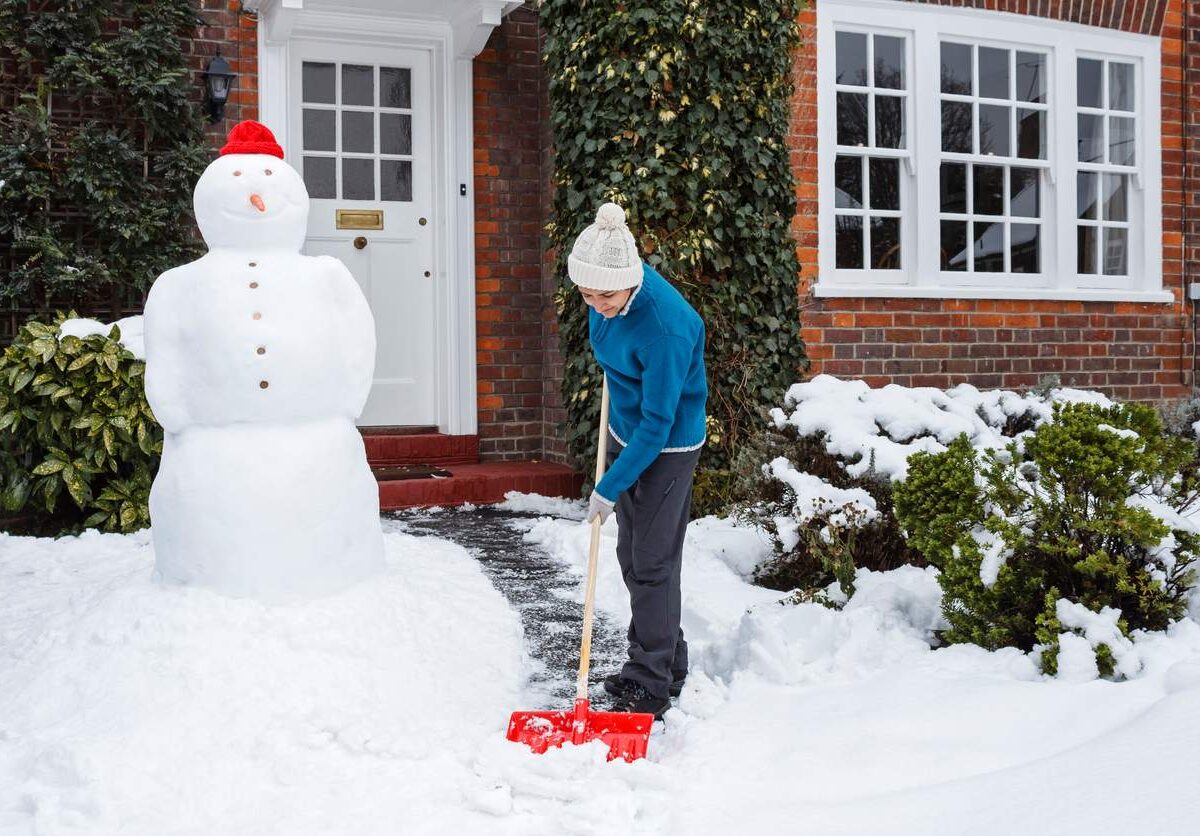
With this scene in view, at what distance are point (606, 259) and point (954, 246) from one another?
237 inches

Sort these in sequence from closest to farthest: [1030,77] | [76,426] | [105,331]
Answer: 1. [76,426]
2. [105,331]
3. [1030,77]

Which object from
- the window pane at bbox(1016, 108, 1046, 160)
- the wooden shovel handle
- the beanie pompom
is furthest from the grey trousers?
the window pane at bbox(1016, 108, 1046, 160)

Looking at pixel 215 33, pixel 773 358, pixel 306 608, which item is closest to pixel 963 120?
pixel 773 358

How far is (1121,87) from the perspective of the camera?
9.16m

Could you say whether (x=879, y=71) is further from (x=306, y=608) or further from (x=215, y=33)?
(x=306, y=608)

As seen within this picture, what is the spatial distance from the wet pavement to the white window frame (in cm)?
299

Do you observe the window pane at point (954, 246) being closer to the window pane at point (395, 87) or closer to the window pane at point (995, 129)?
the window pane at point (995, 129)

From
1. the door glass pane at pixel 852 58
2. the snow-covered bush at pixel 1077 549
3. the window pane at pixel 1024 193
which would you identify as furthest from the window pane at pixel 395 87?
the snow-covered bush at pixel 1077 549

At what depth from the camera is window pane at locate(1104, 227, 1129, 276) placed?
9250 mm

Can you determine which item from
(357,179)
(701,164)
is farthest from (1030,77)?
(357,179)

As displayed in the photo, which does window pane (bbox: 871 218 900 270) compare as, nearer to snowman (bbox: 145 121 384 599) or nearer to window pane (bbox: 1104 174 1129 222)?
window pane (bbox: 1104 174 1129 222)

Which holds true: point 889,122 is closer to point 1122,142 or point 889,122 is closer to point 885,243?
point 885,243

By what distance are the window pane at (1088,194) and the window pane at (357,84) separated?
556 centimetres

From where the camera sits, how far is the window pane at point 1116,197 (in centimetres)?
920
